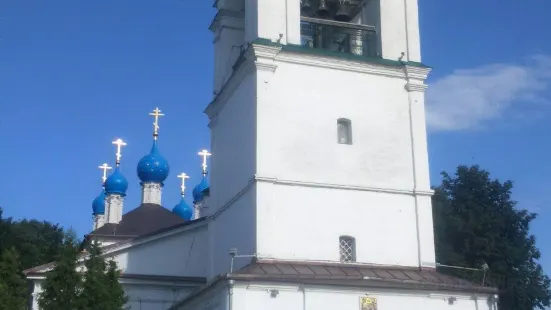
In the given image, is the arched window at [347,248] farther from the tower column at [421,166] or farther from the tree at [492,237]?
the tree at [492,237]

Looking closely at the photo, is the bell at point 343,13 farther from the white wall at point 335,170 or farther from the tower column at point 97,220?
the tower column at point 97,220

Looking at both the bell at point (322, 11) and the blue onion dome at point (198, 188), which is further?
the blue onion dome at point (198, 188)

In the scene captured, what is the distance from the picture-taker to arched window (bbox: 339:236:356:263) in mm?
16828

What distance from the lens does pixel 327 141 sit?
1738 centimetres

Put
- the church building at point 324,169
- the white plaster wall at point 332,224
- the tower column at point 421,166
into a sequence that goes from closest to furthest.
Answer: the church building at point 324,169 → the white plaster wall at point 332,224 → the tower column at point 421,166

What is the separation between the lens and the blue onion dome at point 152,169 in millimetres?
32500

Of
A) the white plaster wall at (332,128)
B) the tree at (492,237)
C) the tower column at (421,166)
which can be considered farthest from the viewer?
the tree at (492,237)

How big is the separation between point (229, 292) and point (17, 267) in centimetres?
439

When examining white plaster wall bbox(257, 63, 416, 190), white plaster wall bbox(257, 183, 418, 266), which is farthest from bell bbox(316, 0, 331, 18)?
white plaster wall bbox(257, 183, 418, 266)

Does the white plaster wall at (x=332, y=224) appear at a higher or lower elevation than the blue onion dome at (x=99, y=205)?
lower

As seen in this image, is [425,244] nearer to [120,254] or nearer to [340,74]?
[340,74]

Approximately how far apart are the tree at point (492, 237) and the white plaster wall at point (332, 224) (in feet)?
29.9

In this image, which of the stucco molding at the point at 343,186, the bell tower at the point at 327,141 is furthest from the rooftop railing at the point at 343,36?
the stucco molding at the point at 343,186

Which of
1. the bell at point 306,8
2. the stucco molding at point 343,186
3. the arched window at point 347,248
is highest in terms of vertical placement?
the bell at point 306,8
